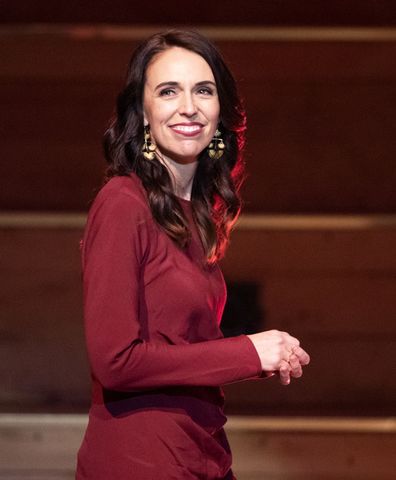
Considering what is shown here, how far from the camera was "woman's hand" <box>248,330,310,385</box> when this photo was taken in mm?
1347

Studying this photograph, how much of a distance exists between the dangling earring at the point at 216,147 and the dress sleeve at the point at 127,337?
0.97 ft

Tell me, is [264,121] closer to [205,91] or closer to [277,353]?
[205,91]

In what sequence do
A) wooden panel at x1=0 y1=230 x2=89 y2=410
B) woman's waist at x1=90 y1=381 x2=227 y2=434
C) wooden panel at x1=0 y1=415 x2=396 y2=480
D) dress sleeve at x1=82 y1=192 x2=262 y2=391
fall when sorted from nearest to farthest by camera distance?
1. dress sleeve at x1=82 y1=192 x2=262 y2=391
2. woman's waist at x1=90 y1=381 x2=227 y2=434
3. wooden panel at x1=0 y1=415 x2=396 y2=480
4. wooden panel at x1=0 y1=230 x2=89 y2=410

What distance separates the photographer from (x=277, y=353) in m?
1.35

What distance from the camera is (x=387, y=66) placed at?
3389mm

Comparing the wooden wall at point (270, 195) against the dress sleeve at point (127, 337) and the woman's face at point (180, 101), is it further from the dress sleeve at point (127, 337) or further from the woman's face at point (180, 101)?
the dress sleeve at point (127, 337)

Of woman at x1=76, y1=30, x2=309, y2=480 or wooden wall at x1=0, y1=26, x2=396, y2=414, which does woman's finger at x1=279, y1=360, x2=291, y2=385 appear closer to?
woman at x1=76, y1=30, x2=309, y2=480

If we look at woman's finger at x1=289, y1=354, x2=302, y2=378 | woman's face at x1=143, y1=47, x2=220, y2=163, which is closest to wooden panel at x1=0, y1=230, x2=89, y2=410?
woman's face at x1=143, y1=47, x2=220, y2=163

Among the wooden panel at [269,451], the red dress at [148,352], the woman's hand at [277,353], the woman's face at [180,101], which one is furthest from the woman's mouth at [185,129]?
the wooden panel at [269,451]

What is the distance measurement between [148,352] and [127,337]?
36 millimetres

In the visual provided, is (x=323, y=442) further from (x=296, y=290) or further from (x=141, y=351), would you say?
(x=141, y=351)

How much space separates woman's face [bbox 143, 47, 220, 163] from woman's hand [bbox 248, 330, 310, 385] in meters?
0.32

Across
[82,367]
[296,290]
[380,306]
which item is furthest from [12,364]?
[380,306]

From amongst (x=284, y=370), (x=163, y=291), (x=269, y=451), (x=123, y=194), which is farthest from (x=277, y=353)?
(x=269, y=451)
